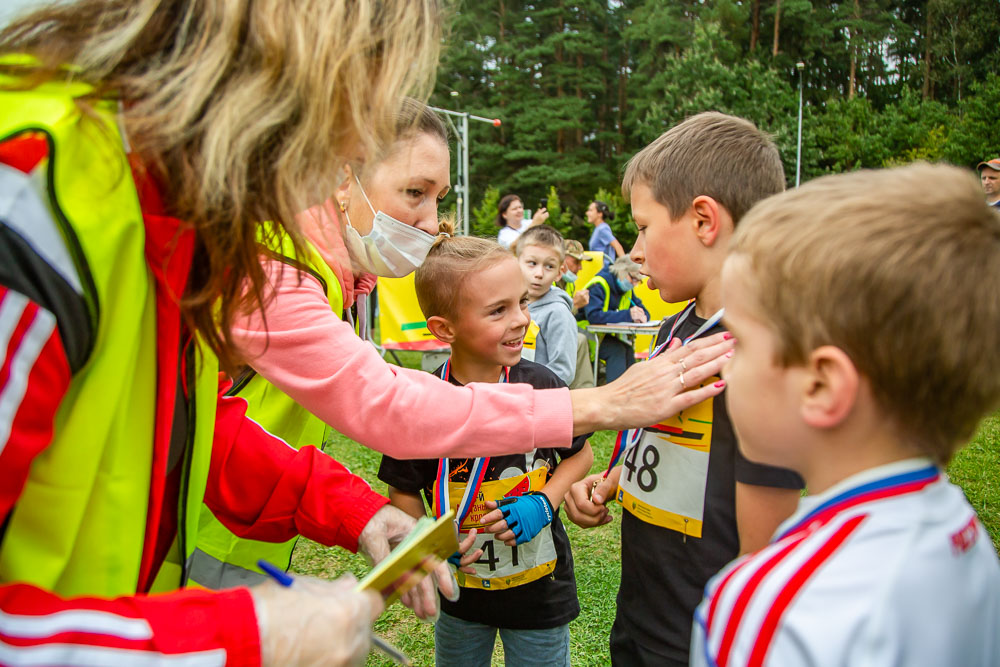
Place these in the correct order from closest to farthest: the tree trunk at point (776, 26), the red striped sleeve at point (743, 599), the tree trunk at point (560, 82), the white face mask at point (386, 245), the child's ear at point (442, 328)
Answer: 1. the red striped sleeve at point (743, 599)
2. the white face mask at point (386, 245)
3. the child's ear at point (442, 328)
4. the tree trunk at point (776, 26)
5. the tree trunk at point (560, 82)

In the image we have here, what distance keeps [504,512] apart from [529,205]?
38760 millimetres

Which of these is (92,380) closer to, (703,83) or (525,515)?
(525,515)

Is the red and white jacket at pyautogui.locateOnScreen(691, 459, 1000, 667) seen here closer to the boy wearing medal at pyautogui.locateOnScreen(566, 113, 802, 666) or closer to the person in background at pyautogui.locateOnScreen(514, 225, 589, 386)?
the boy wearing medal at pyautogui.locateOnScreen(566, 113, 802, 666)

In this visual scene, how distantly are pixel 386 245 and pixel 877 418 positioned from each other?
1685mm

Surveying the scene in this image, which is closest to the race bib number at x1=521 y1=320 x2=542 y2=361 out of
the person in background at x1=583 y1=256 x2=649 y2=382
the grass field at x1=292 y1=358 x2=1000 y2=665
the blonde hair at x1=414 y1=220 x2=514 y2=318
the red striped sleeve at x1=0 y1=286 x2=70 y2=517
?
the grass field at x1=292 y1=358 x2=1000 y2=665

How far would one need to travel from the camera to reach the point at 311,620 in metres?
1.06

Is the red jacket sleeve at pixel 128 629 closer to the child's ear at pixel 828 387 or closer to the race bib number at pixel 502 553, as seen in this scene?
the child's ear at pixel 828 387

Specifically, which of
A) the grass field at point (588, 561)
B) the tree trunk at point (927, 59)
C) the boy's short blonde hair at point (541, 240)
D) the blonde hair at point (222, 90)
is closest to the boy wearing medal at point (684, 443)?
the blonde hair at point (222, 90)


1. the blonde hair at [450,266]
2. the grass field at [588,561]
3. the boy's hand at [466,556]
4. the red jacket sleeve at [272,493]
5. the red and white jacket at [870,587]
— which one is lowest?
the grass field at [588,561]

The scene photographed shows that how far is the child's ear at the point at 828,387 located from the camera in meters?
0.96

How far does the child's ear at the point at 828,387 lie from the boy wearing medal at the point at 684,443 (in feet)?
1.80

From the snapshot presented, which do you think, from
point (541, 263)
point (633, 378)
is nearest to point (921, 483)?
point (633, 378)

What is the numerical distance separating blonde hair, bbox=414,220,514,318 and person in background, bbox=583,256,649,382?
17.8 ft

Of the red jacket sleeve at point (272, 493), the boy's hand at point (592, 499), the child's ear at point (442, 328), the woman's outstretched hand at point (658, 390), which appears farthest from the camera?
the child's ear at point (442, 328)
